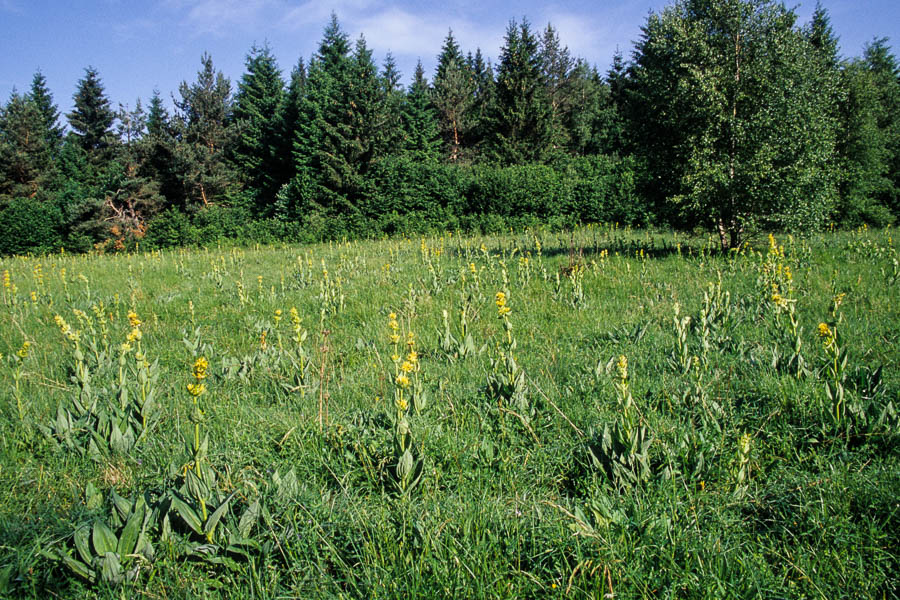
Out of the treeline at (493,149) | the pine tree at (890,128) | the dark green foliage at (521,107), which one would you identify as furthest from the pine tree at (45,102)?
the pine tree at (890,128)

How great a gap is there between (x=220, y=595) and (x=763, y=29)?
39.0ft

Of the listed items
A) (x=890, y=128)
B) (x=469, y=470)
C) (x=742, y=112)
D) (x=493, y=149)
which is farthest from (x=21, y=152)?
(x=890, y=128)

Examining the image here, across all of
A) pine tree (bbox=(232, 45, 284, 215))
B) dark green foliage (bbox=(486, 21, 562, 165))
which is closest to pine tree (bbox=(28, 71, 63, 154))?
Answer: pine tree (bbox=(232, 45, 284, 215))

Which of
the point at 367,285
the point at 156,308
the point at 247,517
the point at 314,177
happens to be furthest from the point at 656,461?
the point at 314,177

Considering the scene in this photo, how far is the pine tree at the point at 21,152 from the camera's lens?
29.2 metres

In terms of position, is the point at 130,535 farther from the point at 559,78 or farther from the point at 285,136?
the point at 559,78

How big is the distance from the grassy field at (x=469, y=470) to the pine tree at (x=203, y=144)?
27286 mm

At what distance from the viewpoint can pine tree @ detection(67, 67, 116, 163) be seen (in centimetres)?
3869

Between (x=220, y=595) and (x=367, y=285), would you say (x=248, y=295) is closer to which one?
(x=367, y=285)

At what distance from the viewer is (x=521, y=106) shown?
101 feet

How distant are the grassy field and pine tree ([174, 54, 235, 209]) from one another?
27286 millimetres

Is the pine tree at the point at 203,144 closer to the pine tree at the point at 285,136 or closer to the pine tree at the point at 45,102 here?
the pine tree at the point at 285,136

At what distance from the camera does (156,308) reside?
6.73 meters

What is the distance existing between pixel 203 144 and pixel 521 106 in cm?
2056
